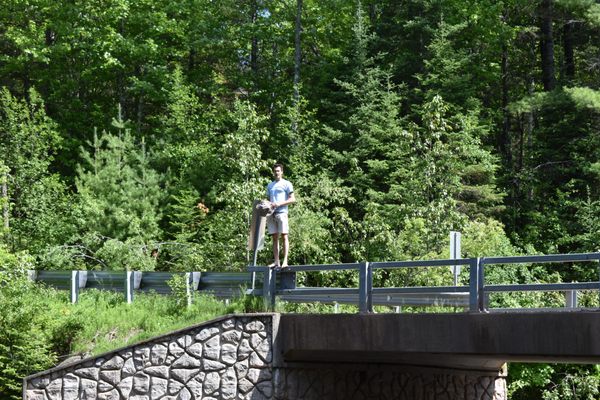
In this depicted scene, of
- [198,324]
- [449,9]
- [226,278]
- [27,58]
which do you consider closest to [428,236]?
[226,278]

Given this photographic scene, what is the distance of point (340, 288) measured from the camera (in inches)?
685

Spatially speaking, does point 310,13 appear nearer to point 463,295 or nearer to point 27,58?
point 27,58

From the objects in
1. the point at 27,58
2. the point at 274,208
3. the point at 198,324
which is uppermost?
the point at 27,58

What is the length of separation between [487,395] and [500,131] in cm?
2218

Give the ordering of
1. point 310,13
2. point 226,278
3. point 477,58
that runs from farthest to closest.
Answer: point 310,13 < point 477,58 < point 226,278

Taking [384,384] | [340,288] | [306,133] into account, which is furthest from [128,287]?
[306,133]

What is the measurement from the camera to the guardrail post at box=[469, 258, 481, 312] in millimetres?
15250

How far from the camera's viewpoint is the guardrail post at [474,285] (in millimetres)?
15250

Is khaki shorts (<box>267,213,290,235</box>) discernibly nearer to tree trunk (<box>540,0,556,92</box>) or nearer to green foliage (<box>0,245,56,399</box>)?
green foliage (<box>0,245,56,399</box>)

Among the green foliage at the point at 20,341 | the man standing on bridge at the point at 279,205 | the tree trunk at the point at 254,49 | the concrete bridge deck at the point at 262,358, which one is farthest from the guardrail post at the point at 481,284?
the tree trunk at the point at 254,49

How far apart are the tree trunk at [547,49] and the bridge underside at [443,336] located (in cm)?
2131

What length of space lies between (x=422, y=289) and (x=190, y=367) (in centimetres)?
426

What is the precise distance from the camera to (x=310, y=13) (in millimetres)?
47438

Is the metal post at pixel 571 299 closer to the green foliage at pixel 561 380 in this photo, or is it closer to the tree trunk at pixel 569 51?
the green foliage at pixel 561 380
